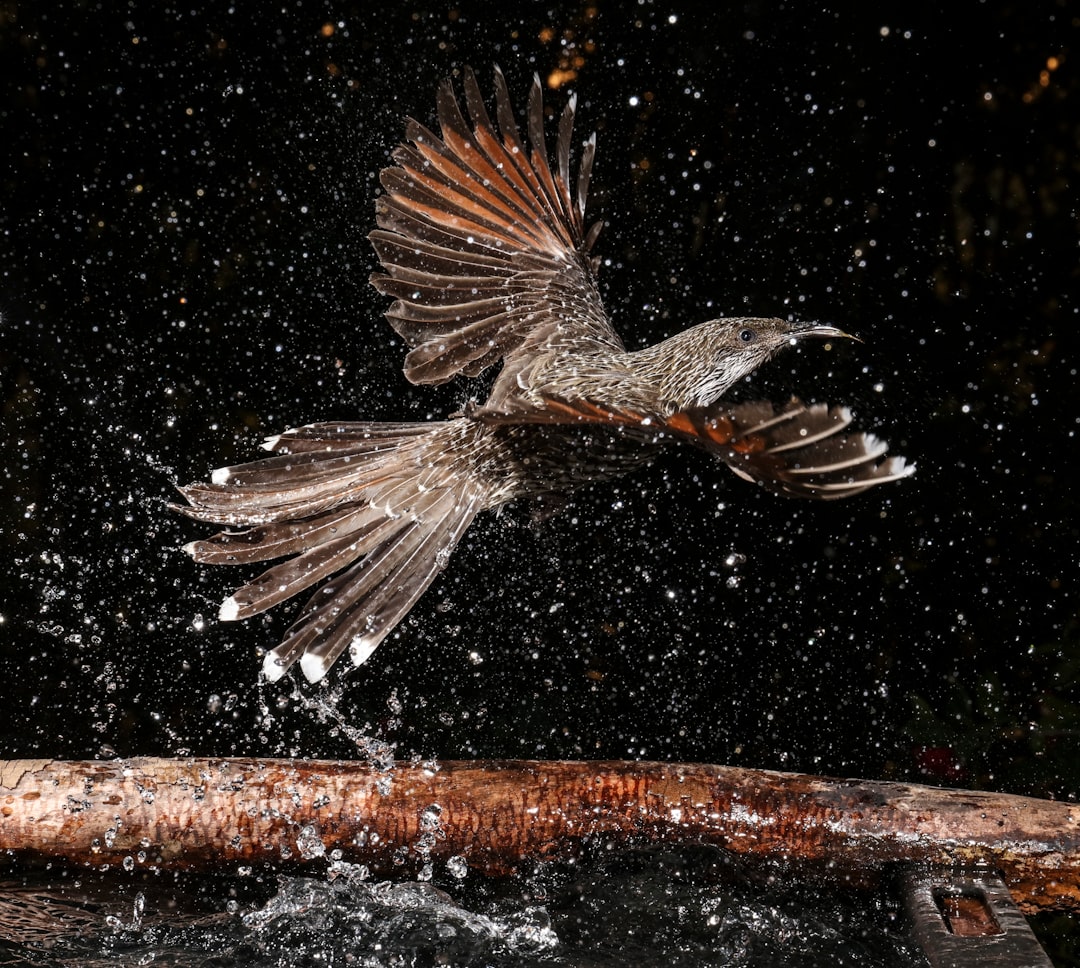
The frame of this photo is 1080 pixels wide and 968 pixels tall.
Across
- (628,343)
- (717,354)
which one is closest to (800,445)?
(717,354)

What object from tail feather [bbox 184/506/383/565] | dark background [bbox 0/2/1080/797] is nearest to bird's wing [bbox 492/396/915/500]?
tail feather [bbox 184/506/383/565]

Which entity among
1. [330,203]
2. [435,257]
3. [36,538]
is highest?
[330,203]

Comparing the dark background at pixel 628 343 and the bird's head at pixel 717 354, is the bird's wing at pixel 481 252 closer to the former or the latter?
the bird's head at pixel 717 354

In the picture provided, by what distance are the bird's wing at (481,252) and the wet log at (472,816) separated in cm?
126

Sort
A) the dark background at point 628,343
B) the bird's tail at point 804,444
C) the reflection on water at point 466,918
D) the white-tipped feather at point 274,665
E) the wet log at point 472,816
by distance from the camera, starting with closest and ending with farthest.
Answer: the bird's tail at point 804,444, the reflection on water at point 466,918, the wet log at point 472,816, the white-tipped feather at point 274,665, the dark background at point 628,343

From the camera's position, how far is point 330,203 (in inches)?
150

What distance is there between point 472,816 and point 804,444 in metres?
1.27

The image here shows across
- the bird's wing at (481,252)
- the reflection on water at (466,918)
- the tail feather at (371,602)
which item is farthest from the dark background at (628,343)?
the reflection on water at (466,918)

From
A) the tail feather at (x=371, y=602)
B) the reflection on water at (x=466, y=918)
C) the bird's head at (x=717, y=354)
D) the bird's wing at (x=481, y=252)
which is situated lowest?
the reflection on water at (x=466, y=918)

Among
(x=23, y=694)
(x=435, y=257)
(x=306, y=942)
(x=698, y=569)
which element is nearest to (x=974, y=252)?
(x=698, y=569)

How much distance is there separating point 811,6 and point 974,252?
1.05 metres

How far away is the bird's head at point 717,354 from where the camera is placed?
8.30ft

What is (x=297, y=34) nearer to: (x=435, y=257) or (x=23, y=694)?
(x=435, y=257)

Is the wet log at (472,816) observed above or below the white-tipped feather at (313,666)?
below
